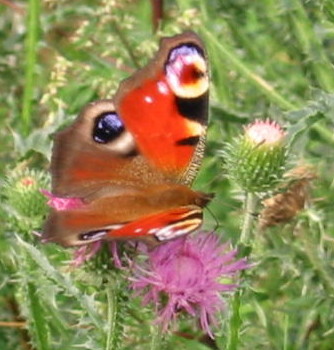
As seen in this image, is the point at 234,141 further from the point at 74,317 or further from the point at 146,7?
the point at 146,7

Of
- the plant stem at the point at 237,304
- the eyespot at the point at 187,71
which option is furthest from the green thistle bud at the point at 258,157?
the eyespot at the point at 187,71

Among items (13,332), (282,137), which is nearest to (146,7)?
(13,332)

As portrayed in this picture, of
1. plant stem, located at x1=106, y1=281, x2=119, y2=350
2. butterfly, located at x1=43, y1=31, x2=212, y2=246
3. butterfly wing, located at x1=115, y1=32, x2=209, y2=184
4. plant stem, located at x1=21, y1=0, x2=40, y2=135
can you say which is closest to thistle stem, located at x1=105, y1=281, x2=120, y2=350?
plant stem, located at x1=106, y1=281, x2=119, y2=350

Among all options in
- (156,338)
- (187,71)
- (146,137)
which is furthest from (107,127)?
(156,338)

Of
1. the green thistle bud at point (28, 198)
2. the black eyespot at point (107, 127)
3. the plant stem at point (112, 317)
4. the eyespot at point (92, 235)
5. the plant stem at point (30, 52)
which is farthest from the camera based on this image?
the plant stem at point (30, 52)

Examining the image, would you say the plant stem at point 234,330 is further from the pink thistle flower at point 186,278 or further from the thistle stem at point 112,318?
the thistle stem at point 112,318

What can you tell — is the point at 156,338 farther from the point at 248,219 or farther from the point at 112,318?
the point at 248,219
